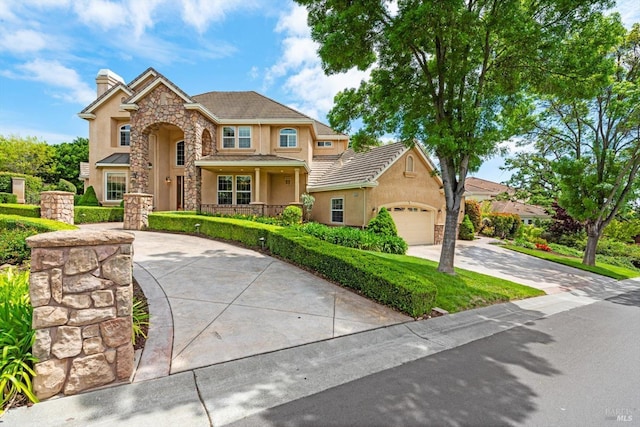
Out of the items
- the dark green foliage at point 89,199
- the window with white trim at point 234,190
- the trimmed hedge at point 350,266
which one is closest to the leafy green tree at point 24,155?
the dark green foliage at point 89,199

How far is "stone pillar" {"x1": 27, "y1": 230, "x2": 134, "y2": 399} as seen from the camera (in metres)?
2.72

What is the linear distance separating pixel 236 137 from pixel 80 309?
1741 cm

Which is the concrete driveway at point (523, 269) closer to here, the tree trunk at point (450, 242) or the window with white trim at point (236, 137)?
the tree trunk at point (450, 242)

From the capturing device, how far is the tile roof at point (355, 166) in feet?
48.5

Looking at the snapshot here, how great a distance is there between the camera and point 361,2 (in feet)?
24.7

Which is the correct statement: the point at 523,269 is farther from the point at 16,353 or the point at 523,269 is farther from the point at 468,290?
the point at 16,353

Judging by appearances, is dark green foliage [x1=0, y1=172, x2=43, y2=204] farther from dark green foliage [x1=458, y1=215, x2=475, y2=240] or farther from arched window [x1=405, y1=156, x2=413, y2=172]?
dark green foliage [x1=458, y1=215, x2=475, y2=240]

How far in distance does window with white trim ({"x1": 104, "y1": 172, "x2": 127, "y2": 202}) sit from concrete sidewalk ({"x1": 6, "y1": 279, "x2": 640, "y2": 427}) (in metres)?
18.9

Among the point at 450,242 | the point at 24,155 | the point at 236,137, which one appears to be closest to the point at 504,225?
the point at 450,242

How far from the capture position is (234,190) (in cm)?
1825

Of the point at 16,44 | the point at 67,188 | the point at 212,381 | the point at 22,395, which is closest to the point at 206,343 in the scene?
the point at 212,381

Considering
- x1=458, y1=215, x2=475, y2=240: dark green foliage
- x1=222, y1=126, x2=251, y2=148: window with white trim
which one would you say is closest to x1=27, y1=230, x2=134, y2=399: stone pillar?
x1=222, y1=126, x2=251, y2=148: window with white trim

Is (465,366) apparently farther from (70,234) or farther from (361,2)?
(361,2)

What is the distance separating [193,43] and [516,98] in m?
11.8
